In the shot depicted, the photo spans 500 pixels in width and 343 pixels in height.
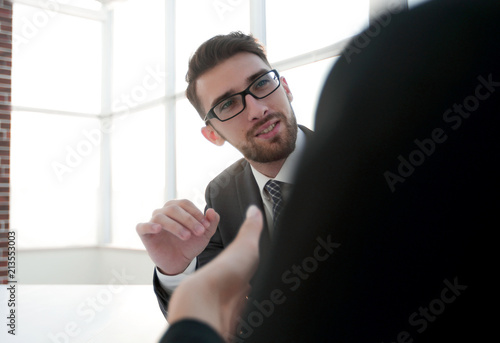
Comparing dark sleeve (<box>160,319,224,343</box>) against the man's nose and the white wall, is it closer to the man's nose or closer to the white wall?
the man's nose

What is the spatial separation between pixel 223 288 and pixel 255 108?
75 centimetres

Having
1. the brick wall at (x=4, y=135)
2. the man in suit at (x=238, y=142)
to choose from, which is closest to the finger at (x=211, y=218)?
the man in suit at (x=238, y=142)

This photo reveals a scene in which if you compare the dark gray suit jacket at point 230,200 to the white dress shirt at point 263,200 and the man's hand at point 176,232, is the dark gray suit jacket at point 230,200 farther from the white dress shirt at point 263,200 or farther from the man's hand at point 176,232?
the man's hand at point 176,232

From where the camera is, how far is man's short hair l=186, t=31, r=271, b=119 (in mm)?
1184

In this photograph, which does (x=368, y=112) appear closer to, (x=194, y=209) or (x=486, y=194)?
(x=486, y=194)

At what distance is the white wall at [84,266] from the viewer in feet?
12.4

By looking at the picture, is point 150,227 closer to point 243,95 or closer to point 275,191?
point 275,191

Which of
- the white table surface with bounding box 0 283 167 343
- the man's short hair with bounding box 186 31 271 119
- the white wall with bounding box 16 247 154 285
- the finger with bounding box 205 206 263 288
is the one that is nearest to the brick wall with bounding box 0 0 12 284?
the white wall with bounding box 16 247 154 285

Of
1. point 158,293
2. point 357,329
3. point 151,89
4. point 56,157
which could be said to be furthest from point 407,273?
point 56,157

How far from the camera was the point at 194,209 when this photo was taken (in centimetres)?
55

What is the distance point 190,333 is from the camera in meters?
0.18

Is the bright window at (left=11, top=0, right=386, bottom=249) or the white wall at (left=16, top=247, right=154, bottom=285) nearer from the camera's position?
the bright window at (left=11, top=0, right=386, bottom=249)

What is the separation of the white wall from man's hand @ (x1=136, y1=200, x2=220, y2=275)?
3014mm

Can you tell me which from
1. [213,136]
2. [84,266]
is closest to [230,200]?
[213,136]
